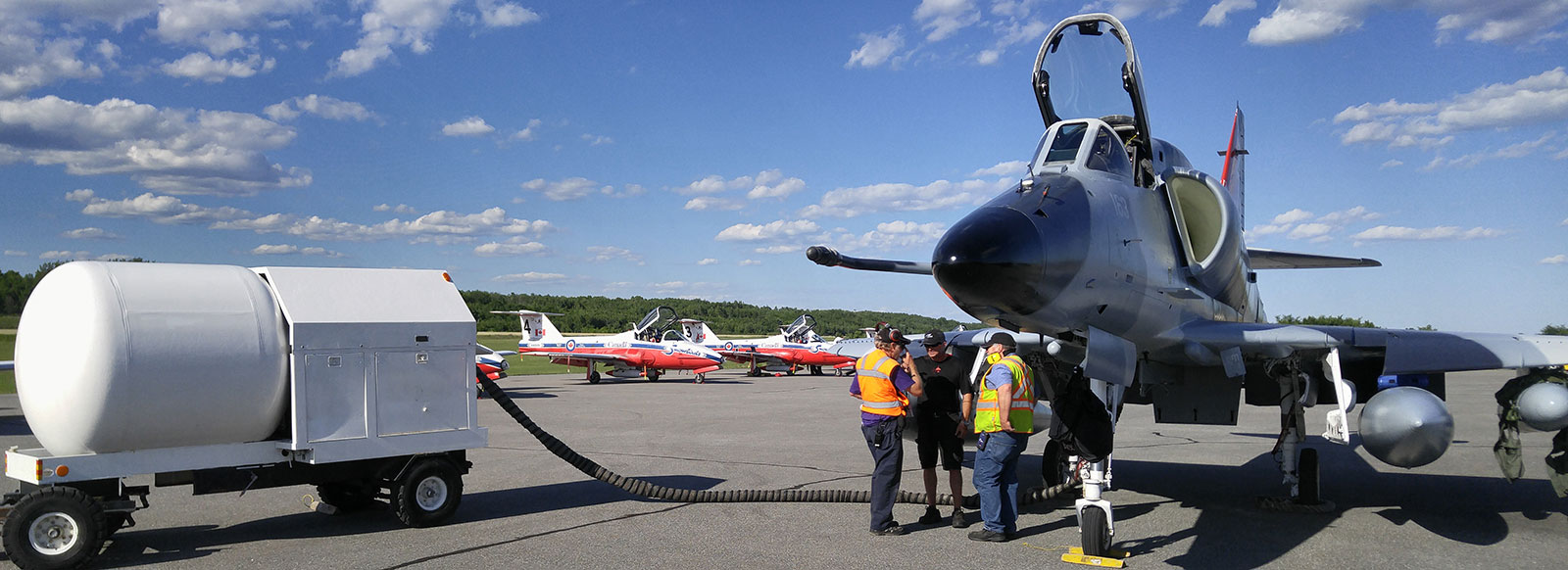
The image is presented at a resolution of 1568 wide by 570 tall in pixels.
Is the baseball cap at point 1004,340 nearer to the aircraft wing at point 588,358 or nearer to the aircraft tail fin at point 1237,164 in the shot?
the aircraft tail fin at point 1237,164

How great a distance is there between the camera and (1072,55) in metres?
7.70

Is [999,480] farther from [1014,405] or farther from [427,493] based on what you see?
[427,493]

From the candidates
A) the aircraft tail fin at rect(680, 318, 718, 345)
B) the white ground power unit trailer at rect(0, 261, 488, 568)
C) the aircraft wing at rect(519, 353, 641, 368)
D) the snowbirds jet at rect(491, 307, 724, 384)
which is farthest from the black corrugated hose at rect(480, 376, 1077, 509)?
the aircraft tail fin at rect(680, 318, 718, 345)

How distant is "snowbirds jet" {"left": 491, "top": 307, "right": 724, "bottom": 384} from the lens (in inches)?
1369

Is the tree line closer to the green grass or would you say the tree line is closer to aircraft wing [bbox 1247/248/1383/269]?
the green grass

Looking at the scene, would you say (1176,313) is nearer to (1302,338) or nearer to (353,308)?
(1302,338)

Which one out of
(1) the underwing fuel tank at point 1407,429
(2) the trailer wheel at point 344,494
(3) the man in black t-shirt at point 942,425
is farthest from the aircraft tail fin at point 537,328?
(1) the underwing fuel tank at point 1407,429

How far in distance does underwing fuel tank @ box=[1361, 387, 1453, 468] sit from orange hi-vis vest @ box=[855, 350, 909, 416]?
3.26 meters

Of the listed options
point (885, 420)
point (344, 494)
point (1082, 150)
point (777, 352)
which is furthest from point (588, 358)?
point (1082, 150)

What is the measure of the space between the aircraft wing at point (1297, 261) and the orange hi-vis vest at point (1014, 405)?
5.74 meters

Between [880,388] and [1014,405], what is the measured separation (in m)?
1.00

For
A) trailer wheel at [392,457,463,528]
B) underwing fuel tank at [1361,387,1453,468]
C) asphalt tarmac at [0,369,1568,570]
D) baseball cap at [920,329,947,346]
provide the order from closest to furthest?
asphalt tarmac at [0,369,1568,570] < underwing fuel tank at [1361,387,1453,468] < trailer wheel at [392,457,463,528] < baseball cap at [920,329,947,346]

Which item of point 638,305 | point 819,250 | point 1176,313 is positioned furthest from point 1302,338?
point 638,305

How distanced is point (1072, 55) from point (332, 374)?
629 cm
